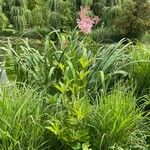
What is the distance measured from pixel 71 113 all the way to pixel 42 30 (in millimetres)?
10728

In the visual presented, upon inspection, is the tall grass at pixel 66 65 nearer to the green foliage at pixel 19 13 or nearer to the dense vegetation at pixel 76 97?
the dense vegetation at pixel 76 97

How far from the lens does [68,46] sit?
371cm

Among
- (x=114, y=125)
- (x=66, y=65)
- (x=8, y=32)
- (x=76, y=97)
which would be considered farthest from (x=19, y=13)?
(x=114, y=125)

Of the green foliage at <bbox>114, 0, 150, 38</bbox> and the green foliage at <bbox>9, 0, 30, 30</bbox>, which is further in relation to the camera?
the green foliage at <bbox>9, 0, 30, 30</bbox>

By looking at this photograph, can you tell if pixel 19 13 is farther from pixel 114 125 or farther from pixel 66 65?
pixel 114 125

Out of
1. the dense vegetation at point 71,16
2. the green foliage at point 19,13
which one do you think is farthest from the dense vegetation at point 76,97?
the green foliage at point 19,13

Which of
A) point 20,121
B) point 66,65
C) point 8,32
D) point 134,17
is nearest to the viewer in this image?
point 20,121

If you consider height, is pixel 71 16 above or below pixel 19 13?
below

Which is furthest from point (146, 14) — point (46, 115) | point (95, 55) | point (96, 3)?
point (46, 115)

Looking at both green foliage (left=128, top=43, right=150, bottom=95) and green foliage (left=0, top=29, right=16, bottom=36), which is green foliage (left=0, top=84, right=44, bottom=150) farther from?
green foliage (left=0, top=29, right=16, bottom=36)

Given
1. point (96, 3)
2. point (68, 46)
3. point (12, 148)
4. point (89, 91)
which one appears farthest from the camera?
point (96, 3)

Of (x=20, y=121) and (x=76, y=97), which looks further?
(x=76, y=97)

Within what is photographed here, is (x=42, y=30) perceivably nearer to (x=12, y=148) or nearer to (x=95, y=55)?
(x=95, y=55)

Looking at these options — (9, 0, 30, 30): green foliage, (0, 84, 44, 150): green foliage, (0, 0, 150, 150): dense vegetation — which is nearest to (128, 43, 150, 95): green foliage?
(0, 0, 150, 150): dense vegetation
